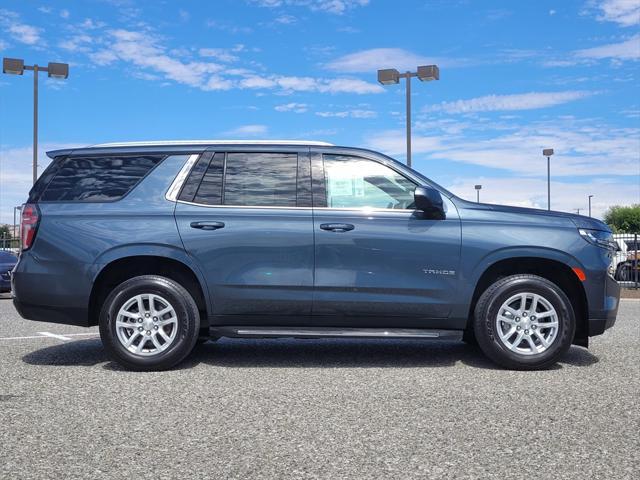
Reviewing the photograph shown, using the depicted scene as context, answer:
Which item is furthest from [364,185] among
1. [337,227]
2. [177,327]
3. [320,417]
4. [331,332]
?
[320,417]

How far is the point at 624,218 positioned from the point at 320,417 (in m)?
101

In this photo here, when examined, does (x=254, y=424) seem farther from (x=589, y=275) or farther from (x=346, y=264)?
(x=589, y=275)

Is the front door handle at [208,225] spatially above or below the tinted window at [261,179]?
below

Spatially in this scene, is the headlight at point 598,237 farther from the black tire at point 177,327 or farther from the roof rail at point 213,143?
the black tire at point 177,327

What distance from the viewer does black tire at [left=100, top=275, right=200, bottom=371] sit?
521 centimetres

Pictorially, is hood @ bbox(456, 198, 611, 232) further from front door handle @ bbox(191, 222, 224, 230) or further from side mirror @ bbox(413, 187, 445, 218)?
front door handle @ bbox(191, 222, 224, 230)

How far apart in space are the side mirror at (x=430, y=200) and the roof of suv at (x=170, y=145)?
958 millimetres

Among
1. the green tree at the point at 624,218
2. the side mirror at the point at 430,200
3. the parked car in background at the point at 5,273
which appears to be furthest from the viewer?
the green tree at the point at 624,218

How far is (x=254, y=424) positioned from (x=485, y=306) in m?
2.41

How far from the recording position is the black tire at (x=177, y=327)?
17.1ft

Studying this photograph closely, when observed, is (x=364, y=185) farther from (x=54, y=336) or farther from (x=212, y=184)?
(x=54, y=336)

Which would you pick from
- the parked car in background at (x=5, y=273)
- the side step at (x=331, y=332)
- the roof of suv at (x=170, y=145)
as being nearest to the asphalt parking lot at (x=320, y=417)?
the side step at (x=331, y=332)

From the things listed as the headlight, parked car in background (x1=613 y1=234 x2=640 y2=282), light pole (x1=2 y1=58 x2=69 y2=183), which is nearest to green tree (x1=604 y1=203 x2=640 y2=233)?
parked car in background (x1=613 y1=234 x2=640 y2=282)

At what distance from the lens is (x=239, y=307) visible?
5301 millimetres
